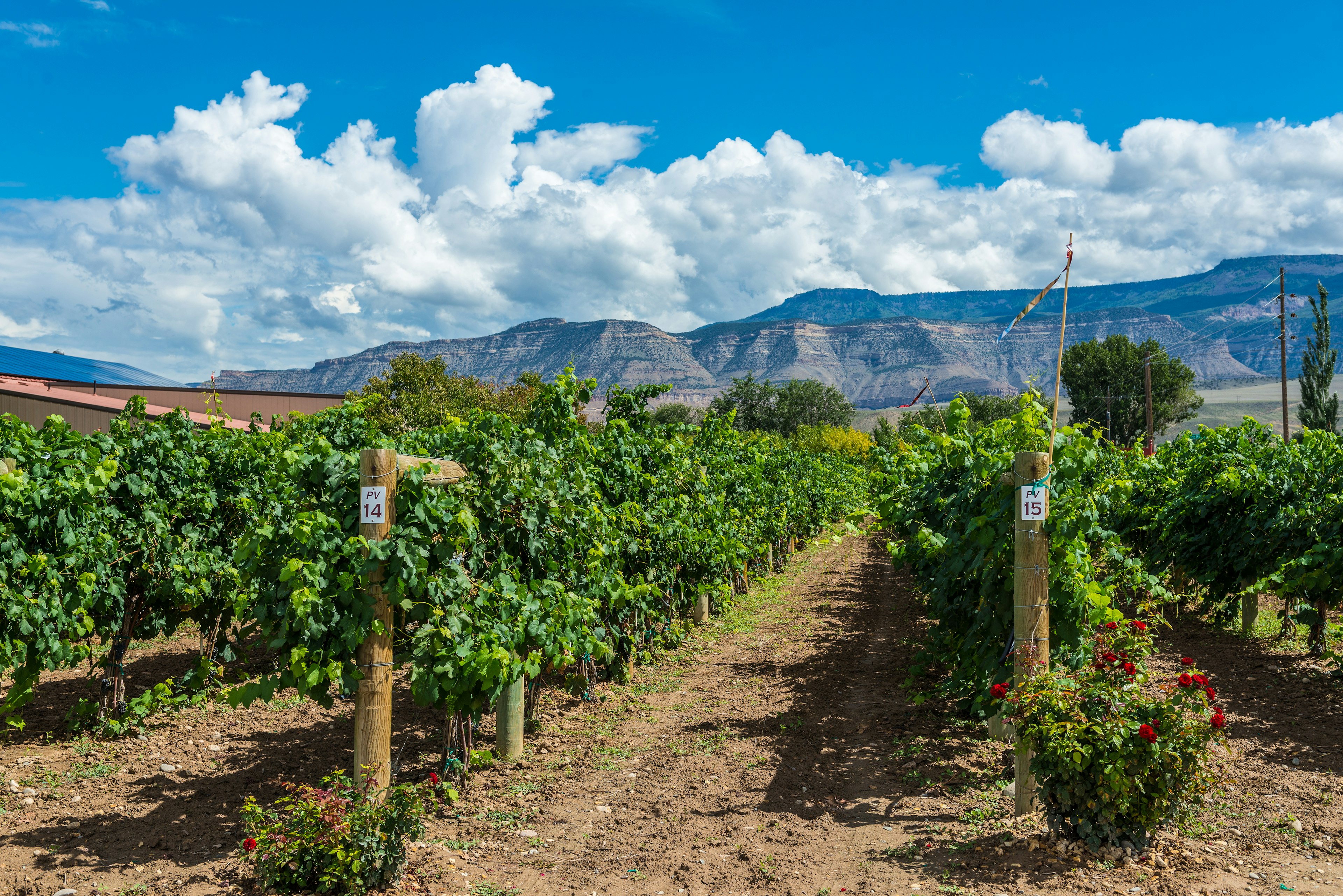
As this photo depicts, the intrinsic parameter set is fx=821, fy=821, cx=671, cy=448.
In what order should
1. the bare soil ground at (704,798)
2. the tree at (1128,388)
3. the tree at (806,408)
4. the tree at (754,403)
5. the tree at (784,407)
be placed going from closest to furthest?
the bare soil ground at (704,798) → the tree at (1128,388) → the tree at (754,403) → the tree at (784,407) → the tree at (806,408)

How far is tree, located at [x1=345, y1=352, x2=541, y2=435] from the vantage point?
3512 cm

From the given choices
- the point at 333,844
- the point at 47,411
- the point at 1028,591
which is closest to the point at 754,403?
the point at 47,411

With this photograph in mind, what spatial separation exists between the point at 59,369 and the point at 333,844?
6877cm

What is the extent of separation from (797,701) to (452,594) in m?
3.96

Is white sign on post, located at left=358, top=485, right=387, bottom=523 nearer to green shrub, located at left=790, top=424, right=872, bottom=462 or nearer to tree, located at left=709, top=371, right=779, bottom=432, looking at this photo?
green shrub, located at left=790, top=424, right=872, bottom=462

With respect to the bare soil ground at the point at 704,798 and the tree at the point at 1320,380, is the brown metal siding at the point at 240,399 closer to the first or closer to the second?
the bare soil ground at the point at 704,798

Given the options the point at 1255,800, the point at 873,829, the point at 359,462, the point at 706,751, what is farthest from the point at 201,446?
the point at 1255,800

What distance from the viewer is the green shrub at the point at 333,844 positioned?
3658mm

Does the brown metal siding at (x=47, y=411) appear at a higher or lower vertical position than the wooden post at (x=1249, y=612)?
higher

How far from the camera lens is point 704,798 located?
17.1ft

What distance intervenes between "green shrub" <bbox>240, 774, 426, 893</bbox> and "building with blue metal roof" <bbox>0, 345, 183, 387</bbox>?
4544cm

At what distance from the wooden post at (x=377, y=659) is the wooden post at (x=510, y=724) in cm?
139

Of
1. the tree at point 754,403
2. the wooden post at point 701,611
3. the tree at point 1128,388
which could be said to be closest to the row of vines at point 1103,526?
the wooden post at point 701,611

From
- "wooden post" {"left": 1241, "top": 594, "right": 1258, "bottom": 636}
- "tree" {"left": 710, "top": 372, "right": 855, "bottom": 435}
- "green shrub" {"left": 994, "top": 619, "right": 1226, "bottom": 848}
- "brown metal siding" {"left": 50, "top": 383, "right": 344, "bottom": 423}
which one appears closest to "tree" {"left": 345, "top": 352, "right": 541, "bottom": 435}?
"brown metal siding" {"left": 50, "top": 383, "right": 344, "bottom": 423}
